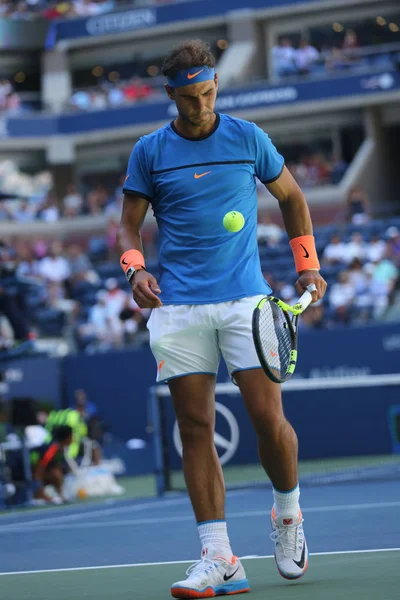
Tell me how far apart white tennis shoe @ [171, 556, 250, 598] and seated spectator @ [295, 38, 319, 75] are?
26603 millimetres

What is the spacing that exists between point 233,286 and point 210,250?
0.55 ft

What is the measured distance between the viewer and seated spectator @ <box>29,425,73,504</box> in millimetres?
13828

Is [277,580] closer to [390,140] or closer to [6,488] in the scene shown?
[6,488]

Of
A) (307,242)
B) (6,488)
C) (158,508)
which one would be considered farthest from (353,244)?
(307,242)

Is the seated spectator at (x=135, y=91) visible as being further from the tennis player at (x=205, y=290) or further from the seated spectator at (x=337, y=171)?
the tennis player at (x=205, y=290)

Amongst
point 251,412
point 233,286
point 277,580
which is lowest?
point 277,580

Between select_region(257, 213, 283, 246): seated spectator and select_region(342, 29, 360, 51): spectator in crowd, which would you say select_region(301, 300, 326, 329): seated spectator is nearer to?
select_region(257, 213, 283, 246): seated spectator

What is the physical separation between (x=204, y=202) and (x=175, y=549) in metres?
2.42

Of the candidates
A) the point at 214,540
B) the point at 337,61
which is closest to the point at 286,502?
the point at 214,540

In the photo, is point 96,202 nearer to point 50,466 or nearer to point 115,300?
point 115,300

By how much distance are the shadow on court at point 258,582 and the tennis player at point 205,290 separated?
22cm

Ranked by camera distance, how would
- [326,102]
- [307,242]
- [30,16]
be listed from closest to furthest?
1. [307,242]
2. [326,102]
3. [30,16]

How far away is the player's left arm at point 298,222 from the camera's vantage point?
4965 mm

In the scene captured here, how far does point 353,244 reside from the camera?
69.4ft
